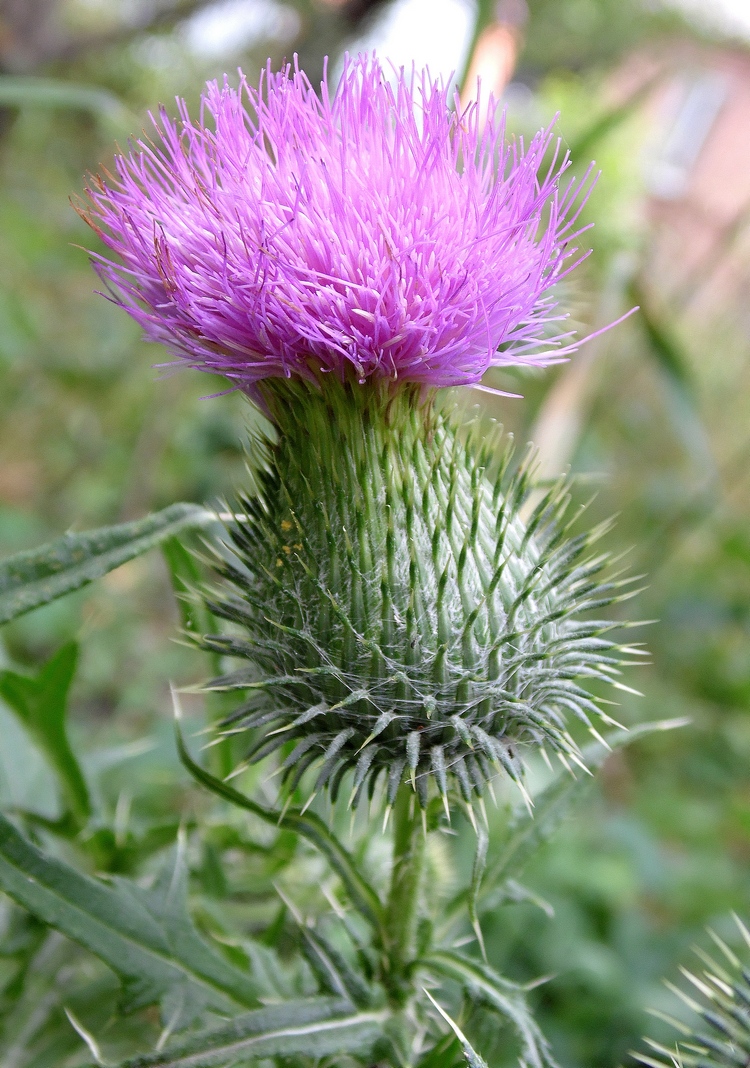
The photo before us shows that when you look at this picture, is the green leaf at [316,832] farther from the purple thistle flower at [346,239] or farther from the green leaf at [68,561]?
the purple thistle flower at [346,239]

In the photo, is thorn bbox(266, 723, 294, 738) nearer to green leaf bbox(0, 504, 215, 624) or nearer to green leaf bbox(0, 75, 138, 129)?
green leaf bbox(0, 504, 215, 624)

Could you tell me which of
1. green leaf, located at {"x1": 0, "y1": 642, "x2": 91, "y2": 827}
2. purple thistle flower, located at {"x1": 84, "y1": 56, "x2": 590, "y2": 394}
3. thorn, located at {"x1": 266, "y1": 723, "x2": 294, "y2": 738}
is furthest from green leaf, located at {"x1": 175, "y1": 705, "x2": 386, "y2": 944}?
purple thistle flower, located at {"x1": 84, "y1": 56, "x2": 590, "y2": 394}

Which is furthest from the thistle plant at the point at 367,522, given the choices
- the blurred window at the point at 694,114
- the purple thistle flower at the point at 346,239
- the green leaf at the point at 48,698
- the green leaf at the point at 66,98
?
the blurred window at the point at 694,114

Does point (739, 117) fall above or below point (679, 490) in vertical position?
above

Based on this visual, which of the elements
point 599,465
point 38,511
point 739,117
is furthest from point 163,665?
point 739,117

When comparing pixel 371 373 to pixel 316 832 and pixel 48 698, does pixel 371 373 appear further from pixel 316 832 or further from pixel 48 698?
pixel 48 698

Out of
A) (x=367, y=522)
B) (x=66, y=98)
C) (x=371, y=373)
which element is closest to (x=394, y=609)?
(x=367, y=522)

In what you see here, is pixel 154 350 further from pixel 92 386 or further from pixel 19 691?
pixel 19 691
